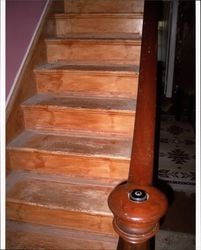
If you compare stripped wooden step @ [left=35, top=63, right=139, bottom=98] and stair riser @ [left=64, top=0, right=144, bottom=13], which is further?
stair riser @ [left=64, top=0, right=144, bottom=13]

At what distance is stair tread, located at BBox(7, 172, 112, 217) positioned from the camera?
144cm

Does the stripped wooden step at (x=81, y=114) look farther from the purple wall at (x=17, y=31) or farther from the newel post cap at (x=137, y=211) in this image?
the newel post cap at (x=137, y=211)

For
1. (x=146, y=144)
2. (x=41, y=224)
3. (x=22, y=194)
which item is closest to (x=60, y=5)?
(x=22, y=194)

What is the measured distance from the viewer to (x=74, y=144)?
169cm

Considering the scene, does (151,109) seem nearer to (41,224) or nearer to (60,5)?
(41,224)

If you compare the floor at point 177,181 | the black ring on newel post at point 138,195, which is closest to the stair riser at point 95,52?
the floor at point 177,181

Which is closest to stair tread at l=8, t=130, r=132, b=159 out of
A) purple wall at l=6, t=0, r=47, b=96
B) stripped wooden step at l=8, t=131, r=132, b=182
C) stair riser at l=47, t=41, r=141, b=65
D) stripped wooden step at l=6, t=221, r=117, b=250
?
stripped wooden step at l=8, t=131, r=132, b=182

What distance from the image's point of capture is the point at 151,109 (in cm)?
88

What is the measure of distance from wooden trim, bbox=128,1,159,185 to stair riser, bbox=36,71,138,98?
68 centimetres

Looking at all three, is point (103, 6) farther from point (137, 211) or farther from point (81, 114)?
point (137, 211)

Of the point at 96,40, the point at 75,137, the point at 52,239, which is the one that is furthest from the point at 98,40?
the point at 52,239

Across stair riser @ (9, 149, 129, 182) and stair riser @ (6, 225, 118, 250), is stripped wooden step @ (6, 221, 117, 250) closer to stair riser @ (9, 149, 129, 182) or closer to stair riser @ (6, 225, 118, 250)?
stair riser @ (6, 225, 118, 250)

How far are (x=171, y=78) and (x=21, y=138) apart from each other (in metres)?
2.52

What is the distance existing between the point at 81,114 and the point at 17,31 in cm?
68
